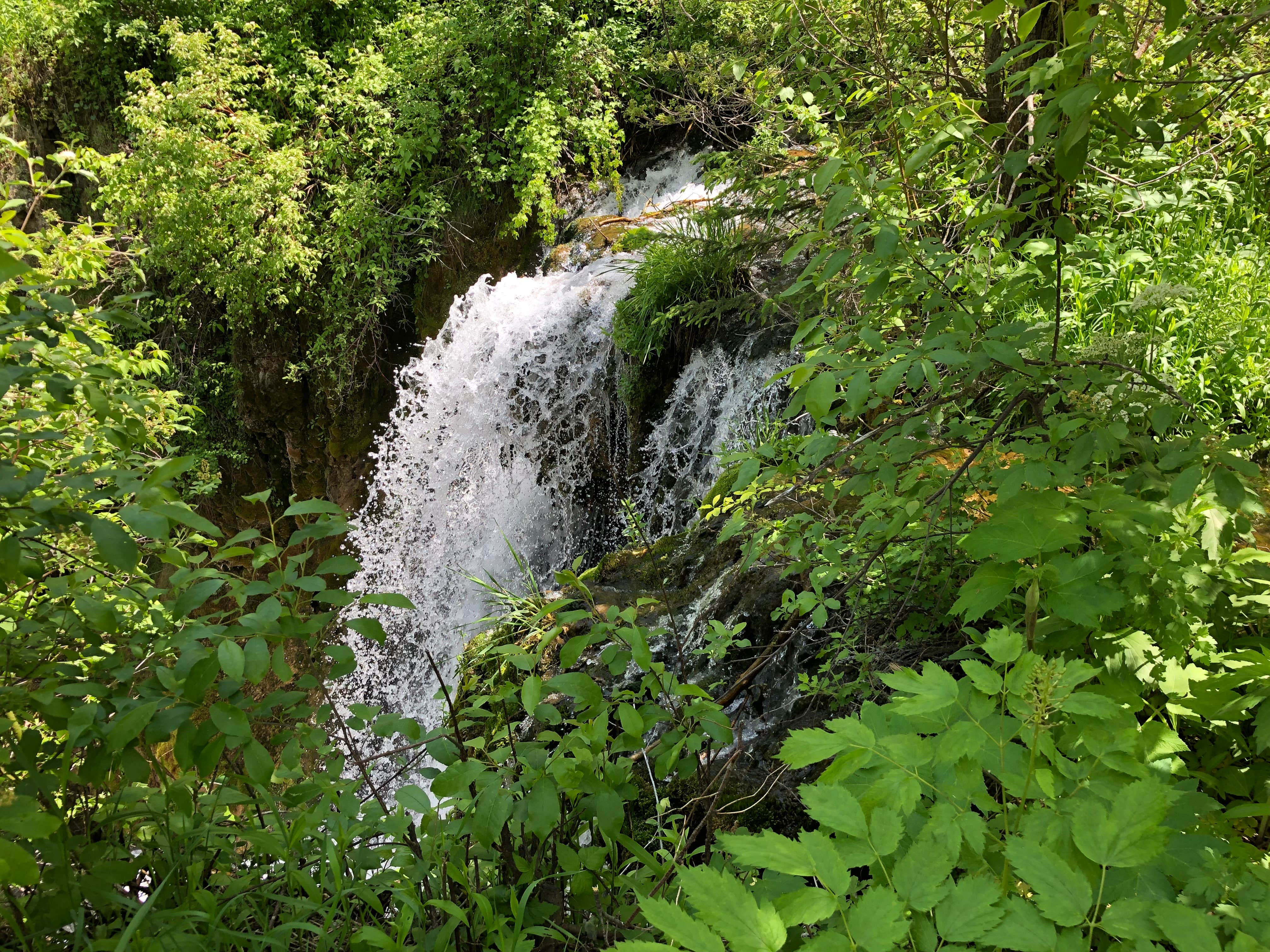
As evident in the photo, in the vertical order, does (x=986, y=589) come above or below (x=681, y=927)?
below

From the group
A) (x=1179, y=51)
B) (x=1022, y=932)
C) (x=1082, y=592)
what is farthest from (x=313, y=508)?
(x=1179, y=51)

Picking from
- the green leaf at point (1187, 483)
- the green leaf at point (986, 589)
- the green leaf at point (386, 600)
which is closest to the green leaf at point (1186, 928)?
the green leaf at point (986, 589)

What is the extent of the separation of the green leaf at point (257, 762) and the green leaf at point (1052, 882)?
3.45 feet

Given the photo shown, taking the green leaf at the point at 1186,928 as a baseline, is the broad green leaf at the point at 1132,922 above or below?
below

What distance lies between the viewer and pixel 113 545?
1029 mm

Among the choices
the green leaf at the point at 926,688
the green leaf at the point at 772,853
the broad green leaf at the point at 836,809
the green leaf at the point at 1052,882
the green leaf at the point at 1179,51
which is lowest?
the green leaf at the point at 1052,882

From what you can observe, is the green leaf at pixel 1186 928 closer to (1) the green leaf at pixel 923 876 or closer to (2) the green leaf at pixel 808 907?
(1) the green leaf at pixel 923 876

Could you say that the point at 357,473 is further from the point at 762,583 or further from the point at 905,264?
the point at 905,264

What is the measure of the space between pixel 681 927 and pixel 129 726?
91 cm

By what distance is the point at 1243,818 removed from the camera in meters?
1.39

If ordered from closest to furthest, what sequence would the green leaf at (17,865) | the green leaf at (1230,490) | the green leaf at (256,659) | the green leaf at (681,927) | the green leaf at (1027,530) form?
the green leaf at (681,927) < the green leaf at (17,865) < the green leaf at (256,659) < the green leaf at (1027,530) < the green leaf at (1230,490)

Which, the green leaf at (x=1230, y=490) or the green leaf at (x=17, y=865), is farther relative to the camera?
the green leaf at (x=1230, y=490)

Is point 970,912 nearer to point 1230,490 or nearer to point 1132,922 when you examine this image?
point 1132,922

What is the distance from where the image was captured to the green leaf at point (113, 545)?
1015mm
